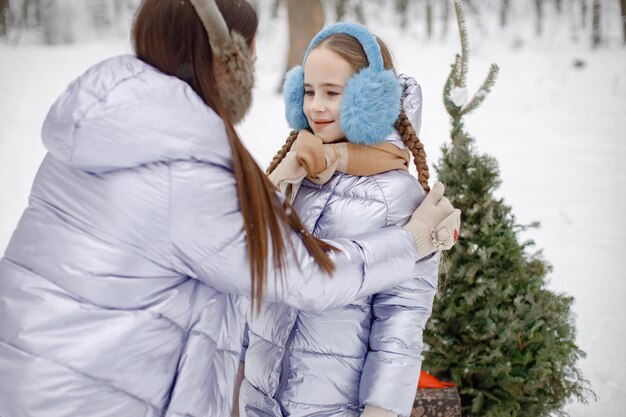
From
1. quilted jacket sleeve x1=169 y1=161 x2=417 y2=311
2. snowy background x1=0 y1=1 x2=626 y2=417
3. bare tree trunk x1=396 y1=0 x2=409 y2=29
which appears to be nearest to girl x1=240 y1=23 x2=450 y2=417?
quilted jacket sleeve x1=169 y1=161 x2=417 y2=311

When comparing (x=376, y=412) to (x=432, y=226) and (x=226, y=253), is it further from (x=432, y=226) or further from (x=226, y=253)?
(x=226, y=253)

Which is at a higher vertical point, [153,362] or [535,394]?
[153,362]

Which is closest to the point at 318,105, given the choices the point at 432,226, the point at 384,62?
the point at 384,62

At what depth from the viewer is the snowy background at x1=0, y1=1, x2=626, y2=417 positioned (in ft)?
17.8

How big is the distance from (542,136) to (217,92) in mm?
9566

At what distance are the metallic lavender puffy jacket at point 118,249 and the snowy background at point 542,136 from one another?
123 centimetres

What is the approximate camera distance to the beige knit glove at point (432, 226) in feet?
6.27

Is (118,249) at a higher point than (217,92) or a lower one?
lower

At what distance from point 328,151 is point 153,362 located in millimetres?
936

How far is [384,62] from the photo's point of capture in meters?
2.24

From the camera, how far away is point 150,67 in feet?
5.10

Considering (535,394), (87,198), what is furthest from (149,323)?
(535,394)

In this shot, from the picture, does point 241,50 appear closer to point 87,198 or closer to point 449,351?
point 87,198

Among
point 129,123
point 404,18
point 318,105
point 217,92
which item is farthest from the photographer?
point 404,18
